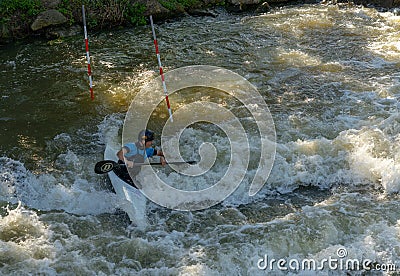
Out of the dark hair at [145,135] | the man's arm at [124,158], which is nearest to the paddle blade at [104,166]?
the man's arm at [124,158]

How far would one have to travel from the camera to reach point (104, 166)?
6336mm

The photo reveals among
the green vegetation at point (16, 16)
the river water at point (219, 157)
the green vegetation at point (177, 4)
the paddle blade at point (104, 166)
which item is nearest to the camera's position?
the river water at point (219, 157)

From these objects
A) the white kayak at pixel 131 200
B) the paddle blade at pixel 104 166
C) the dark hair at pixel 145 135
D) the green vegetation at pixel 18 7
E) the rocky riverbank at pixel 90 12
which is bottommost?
the white kayak at pixel 131 200

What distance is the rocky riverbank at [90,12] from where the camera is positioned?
1179 cm

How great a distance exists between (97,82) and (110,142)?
2.46m

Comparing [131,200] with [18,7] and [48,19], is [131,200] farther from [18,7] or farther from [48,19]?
[18,7]

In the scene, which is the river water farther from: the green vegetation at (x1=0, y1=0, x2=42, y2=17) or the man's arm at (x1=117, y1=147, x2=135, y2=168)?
the green vegetation at (x1=0, y1=0, x2=42, y2=17)

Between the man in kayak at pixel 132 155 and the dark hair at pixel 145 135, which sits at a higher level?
the dark hair at pixel 145 135

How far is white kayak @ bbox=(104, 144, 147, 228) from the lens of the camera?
5.95 metres

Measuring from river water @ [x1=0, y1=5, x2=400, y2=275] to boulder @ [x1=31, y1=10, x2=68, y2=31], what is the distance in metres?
0.51

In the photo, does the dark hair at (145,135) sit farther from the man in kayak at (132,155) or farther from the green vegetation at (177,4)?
the green vegetation at (177,4)

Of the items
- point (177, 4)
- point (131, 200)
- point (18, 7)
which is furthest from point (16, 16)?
point (131, 200)

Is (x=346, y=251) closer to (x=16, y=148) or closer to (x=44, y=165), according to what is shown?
(x=44, y=165)

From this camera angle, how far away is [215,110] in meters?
8.56
